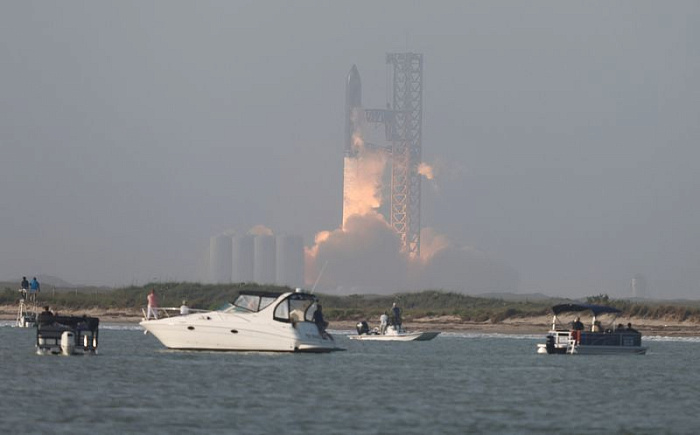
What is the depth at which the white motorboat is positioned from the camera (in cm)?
8044

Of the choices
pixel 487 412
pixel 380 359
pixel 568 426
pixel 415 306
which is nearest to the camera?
pixel 568 426

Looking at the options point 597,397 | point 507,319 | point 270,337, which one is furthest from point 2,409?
point 507,319

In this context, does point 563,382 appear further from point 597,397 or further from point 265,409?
point 265,409

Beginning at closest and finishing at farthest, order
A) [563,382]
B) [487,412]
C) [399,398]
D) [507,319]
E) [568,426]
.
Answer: [568,426]
[487,412]
[399,398]
[563,382]
[507,319]

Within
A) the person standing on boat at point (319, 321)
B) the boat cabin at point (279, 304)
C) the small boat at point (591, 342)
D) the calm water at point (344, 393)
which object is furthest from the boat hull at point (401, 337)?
the boat cabin at point (279, 304)

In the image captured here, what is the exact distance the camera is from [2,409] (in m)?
52.8

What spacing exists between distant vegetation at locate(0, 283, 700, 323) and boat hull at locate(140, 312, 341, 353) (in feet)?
167

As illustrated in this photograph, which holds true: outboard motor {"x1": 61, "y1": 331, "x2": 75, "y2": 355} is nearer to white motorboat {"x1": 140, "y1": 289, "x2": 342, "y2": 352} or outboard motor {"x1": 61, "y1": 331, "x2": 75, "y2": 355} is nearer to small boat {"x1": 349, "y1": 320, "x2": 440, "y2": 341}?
white motorboat {"x1": 140, "y1": 289, "x2": 342, "y2": 352}

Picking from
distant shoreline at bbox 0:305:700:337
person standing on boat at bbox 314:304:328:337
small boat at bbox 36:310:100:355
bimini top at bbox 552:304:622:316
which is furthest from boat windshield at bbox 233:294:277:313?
distant shoreline at bbox 0:305:700:337

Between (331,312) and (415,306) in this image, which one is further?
(415,306)

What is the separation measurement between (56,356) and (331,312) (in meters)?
60.4

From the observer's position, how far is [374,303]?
505 ft

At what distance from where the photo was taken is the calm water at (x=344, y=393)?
51.4m

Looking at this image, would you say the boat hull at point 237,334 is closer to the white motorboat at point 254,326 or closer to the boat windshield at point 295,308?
the white motorboat at point 254,326
